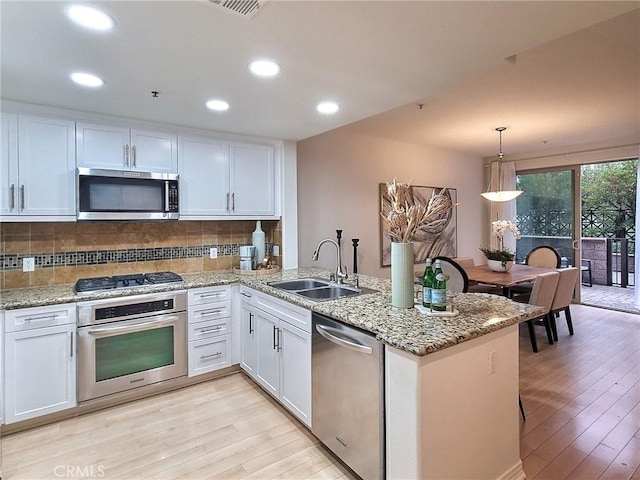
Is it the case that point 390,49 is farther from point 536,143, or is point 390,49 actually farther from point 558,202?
point 558,202

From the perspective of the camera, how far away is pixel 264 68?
2.00 metres

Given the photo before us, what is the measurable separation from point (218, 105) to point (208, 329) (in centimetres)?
187

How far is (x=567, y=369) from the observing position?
3256mm

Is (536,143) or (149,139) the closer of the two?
(149,139)

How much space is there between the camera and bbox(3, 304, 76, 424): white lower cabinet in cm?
230

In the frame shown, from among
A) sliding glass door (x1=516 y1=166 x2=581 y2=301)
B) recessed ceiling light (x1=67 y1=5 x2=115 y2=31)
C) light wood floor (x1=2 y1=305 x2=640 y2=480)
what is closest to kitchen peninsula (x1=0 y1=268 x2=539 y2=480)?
light wood floor (x1=2 y1=305 x2=640 y2=480)

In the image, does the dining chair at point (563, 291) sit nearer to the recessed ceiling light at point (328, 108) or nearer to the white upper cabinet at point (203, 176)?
the recessed ceiling light at point (328, 108)

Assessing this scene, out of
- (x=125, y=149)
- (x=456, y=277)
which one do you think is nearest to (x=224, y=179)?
(x=125, y=149)

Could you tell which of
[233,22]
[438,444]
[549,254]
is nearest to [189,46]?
[233,22]

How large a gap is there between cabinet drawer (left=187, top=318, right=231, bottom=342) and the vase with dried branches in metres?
1.75

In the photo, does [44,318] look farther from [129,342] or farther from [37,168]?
[37,168]

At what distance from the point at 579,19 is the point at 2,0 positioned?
7.82 feet

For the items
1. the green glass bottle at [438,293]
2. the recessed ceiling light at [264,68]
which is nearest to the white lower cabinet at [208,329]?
the recessed ceiling light at [264,68]

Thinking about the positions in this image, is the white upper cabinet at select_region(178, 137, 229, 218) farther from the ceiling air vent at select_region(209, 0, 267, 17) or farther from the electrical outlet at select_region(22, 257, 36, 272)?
the ceiling air vent at select_region(209, 0, 267, 17)
